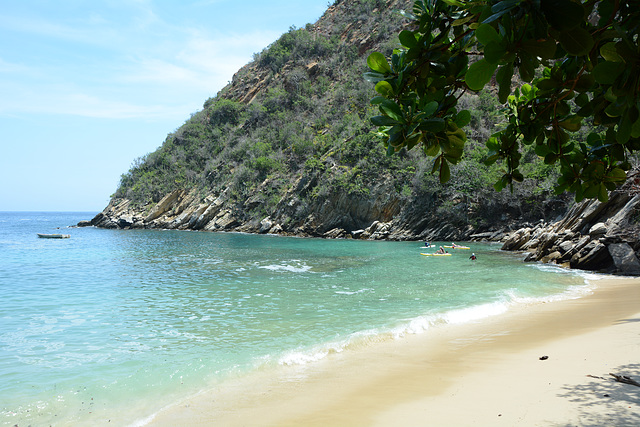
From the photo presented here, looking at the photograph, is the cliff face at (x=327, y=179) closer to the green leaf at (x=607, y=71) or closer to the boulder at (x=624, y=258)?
the boulder at (x=624, y=258)

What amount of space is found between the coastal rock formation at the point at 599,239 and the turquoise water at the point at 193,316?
193 centimetres

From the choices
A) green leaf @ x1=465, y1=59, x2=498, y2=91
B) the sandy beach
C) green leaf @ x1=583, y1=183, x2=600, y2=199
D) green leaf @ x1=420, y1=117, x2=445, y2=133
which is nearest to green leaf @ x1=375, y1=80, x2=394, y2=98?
green leaf @ x1=420, y1=117, x2=445, y2=133

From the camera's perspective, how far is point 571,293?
13.1m

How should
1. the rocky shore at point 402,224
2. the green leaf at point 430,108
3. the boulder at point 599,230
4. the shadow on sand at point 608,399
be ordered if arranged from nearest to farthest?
the green leaf at point 430,108 → the shadow on sand at point 608,399 → the rocky shore at point 402,224 → the boulder at point 599,230

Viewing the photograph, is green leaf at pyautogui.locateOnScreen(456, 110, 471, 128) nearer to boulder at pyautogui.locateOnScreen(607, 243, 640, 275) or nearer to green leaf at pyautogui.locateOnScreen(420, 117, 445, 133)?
green leaf at pyautogui.locateOnScreen(420, 117, 445, 133)

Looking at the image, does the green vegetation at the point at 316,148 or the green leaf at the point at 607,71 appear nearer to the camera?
the green leaf at the point at 607,71

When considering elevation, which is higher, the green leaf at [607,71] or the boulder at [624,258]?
the green leaf at [607,71]

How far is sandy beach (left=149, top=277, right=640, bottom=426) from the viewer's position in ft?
14.9

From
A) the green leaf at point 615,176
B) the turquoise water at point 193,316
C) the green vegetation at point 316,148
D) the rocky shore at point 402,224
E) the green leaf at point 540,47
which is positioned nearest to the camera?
the green leaf at point 540,47

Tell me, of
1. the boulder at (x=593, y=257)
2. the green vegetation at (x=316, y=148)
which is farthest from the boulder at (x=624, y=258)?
the green vegetation at (x=316, y=148)

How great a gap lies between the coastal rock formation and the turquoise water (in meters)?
1.93

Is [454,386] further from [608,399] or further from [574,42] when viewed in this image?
[574,42]

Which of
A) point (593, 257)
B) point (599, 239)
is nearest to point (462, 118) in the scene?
point (599, 239)

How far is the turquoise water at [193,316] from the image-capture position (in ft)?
20.6
